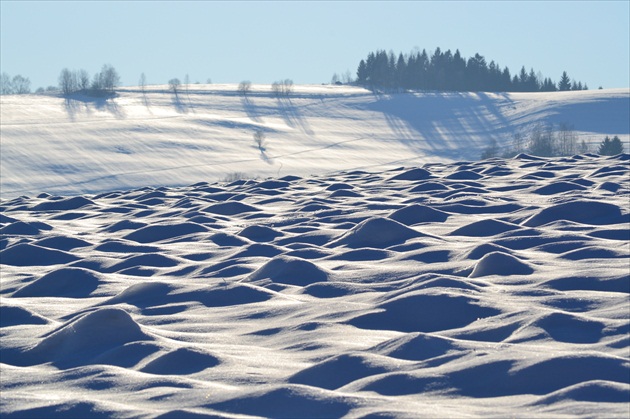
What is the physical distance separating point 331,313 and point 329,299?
45 cm

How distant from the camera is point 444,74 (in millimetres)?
71750

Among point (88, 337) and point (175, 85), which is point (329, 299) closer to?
point (88, 337)

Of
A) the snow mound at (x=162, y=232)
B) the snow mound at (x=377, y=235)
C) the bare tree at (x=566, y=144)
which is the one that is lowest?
the bare tree at (x=566, y=144)

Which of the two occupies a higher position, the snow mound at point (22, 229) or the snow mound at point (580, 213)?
the snow mound at point (580, 213)

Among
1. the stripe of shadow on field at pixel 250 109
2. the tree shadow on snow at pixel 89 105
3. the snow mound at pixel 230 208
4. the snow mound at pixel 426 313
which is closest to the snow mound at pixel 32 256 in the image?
the snow mound at pixel 230 208

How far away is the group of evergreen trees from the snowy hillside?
4591mm

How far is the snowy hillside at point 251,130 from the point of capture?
3875 cm

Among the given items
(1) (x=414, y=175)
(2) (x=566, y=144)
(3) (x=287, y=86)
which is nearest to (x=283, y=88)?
(3) (x=287, y=86)

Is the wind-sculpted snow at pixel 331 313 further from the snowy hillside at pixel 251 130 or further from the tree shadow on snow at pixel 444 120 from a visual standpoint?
the tree shadow on snow at pixel 444 120

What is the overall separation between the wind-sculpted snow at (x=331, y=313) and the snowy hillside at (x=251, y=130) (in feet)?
84.4

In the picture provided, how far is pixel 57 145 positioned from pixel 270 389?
40761 millimetres

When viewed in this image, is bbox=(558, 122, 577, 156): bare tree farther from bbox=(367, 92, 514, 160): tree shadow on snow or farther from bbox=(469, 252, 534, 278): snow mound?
bbox=(469, 252, 534, 278): snow mound

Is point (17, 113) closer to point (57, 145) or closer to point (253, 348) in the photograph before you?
point (57, 145)

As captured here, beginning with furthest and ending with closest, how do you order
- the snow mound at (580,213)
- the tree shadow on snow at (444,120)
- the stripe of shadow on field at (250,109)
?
the stripe of shadow on field at (250,109)
the tree shadow on snow at (444,120)
the snow mound at (580,213)
